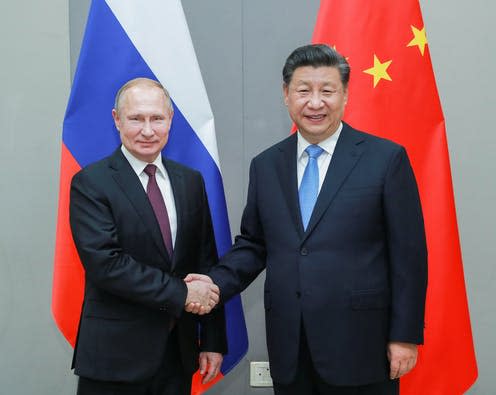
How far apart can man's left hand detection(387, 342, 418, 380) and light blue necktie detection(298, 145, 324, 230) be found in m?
0.43

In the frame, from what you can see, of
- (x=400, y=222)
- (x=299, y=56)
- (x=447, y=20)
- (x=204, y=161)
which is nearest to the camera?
(x=400, y=222)

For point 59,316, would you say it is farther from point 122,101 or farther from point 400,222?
point 400,222

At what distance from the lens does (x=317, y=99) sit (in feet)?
5.41

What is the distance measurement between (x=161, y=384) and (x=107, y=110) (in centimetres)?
96

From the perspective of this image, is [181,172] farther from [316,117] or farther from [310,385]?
[310,385]

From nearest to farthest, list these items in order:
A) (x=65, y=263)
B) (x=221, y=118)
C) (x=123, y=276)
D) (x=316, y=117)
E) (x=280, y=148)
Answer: (x=123, y=276)
(x=316, y=117)
(x=280, y=148)
(x=65, y=263)
(x=221, y=118)

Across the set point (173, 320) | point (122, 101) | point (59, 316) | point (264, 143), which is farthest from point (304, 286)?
point (264, 143)

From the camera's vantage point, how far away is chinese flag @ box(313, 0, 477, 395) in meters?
2.03

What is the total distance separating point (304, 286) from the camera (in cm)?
159

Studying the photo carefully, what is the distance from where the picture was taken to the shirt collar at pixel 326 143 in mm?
1685

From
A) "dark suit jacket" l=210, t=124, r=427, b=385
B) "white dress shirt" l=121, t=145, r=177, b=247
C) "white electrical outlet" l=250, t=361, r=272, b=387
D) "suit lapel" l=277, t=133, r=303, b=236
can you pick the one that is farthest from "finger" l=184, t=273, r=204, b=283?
"white electrical outlet" l=250, t=361, r=272, b=387

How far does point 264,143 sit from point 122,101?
0.96 meters

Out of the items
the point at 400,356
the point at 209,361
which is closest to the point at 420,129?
the point at 400,356

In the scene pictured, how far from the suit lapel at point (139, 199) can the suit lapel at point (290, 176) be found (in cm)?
40
